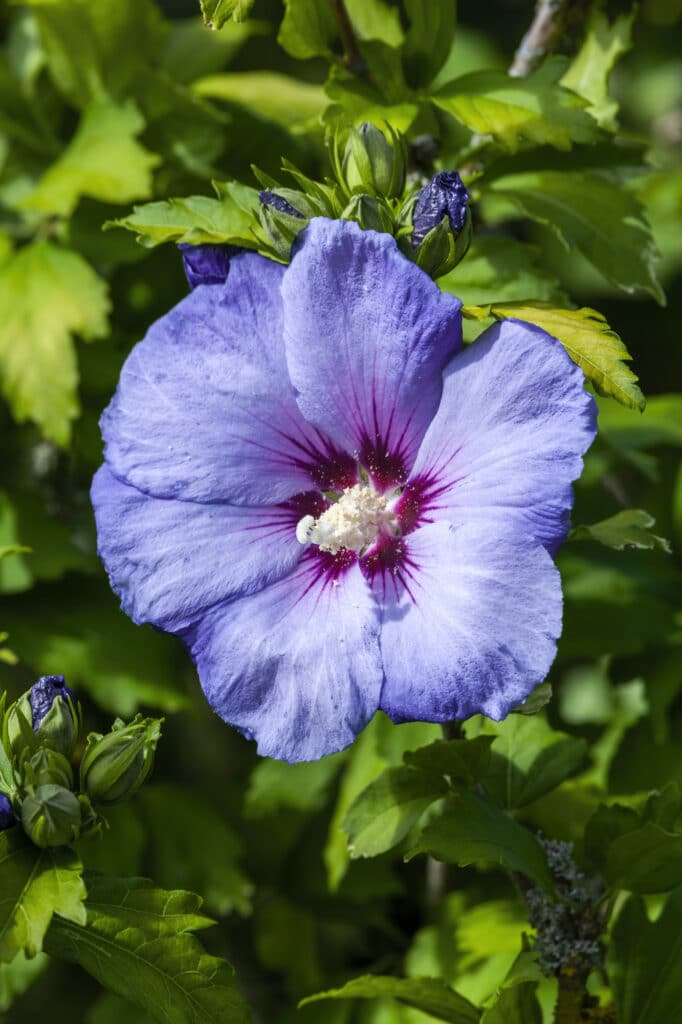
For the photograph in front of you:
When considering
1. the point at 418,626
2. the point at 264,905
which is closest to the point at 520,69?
the point at 418,626

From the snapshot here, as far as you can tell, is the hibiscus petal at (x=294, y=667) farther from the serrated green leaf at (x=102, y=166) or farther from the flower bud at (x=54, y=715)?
the serrated green leaf at (x=102, y=166)

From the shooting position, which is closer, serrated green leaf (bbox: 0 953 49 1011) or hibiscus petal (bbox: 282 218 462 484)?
hibiscus petal (bbox: 282 218 462 484)

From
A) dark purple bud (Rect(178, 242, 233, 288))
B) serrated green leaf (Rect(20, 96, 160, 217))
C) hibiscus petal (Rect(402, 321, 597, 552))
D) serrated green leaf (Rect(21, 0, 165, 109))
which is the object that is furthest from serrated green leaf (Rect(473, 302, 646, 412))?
serrated green leaf (Rect(21, 0, 165, 109))

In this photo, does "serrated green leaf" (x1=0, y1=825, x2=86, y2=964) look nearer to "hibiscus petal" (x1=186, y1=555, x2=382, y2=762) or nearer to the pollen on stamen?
"hibiscus petal" (x1=186, y1=555, x2=382, y2=762)

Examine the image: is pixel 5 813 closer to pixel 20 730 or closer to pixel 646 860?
pixel 20 730

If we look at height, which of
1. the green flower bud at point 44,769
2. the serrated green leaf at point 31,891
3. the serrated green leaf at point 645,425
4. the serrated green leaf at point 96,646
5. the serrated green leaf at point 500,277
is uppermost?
the serrated green leaf at point 500,277

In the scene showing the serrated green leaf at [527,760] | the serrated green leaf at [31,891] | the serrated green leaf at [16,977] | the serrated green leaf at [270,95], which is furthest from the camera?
the serrated green leaf at [270,95]

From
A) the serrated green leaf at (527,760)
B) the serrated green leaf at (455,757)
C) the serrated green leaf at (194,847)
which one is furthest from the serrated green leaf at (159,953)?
the serrated green leaf at (194,847)
